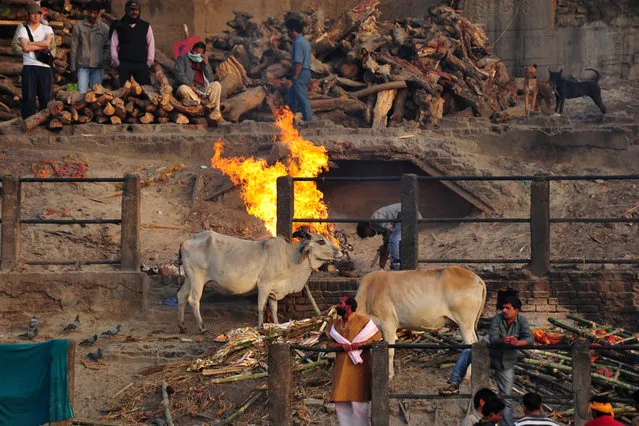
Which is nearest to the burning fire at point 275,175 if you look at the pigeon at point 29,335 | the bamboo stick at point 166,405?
the pigeon at point 29,335

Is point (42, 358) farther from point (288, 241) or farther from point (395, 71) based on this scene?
point (395, 71)

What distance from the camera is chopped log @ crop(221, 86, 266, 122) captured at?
24.0 m

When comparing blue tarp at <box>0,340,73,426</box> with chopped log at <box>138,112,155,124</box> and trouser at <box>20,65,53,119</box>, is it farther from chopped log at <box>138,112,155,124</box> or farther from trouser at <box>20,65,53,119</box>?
trouser at <box>20,65,53,119</box>

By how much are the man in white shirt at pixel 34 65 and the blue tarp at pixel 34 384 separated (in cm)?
936

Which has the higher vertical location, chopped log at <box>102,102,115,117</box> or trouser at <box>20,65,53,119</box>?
trouser at <box>20,65,53,119</box>

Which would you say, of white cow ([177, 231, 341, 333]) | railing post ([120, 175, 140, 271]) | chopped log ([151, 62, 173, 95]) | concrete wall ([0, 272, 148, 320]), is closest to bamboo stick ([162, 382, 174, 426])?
white cow ([177, 231, 341, 333])

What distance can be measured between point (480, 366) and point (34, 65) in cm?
1239

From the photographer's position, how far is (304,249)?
55.8 ft

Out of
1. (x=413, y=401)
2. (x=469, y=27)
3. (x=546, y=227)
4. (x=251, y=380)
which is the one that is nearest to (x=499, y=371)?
(x=413, y=401)

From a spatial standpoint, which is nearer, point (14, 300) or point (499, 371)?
point (499, 371)

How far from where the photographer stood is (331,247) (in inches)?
680

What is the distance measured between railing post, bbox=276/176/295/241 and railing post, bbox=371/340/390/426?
16.1 feet

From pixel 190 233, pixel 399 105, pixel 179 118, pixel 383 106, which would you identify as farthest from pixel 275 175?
pixel 399 105

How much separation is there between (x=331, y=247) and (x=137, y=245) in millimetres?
2529
